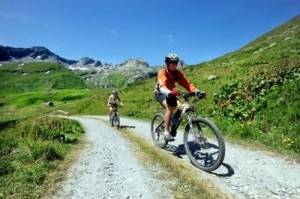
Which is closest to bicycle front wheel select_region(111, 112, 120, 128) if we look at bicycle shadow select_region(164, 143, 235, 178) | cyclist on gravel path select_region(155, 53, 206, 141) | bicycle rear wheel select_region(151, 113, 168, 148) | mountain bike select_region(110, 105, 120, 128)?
mountain bike select_region(110, 105, 120, 128)

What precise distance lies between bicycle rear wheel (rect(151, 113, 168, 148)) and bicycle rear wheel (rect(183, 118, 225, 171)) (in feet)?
7.94

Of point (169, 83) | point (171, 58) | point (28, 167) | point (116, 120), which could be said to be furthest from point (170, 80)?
point (116, 120)

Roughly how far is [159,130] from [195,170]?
12.6ft

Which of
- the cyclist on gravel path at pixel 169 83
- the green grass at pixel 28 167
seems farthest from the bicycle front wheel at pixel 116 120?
the cyclist on gravel path at pixel 169 83

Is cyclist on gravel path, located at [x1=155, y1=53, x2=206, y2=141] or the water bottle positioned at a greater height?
cyclist on gravel path, located at [x1=155, y1=53, x2=206, y2=141]

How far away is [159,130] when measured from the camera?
1199 cm

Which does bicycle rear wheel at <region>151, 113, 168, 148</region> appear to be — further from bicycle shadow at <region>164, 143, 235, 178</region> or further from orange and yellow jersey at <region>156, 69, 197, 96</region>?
orange and yellow jersey at <region>156, 69, 197, 96</region>

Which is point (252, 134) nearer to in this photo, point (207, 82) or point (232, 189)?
point (232, 189)

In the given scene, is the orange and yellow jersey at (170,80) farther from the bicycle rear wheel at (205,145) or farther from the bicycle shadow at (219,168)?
the bicycle shadow at (219,168)

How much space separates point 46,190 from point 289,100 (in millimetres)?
13716

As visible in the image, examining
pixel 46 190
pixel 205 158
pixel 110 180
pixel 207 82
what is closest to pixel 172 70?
pixel 205 158

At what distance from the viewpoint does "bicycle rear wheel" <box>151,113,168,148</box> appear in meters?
11.8

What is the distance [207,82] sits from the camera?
111 feet

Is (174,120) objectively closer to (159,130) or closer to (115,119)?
(159,130)
